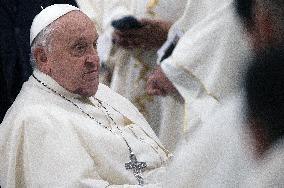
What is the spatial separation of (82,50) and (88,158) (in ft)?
1.75

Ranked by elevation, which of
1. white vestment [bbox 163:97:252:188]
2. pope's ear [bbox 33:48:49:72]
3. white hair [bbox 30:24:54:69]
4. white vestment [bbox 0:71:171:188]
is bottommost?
white vestment [bbox 0:71:171:188]

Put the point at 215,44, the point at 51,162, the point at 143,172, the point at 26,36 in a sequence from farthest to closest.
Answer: the point at 26,36
the point at 215,44
the point at 143,172
the point at 51,162

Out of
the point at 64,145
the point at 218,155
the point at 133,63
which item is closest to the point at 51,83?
the point at 64,145

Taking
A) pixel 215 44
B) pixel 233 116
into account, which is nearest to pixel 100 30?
pixel 215 44

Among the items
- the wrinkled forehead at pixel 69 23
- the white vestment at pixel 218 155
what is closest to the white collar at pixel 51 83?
the wrinkled forehead at pixel 69 23

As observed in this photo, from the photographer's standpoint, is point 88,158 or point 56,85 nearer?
point 88,158

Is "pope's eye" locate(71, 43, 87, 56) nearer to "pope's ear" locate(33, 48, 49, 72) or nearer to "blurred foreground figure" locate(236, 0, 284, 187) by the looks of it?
"pope's ear" locate(33, 48, 49, 72)

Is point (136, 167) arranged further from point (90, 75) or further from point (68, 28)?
point (68, 28)

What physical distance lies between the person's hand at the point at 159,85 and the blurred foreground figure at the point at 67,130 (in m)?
0.39

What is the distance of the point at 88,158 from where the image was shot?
100 inches

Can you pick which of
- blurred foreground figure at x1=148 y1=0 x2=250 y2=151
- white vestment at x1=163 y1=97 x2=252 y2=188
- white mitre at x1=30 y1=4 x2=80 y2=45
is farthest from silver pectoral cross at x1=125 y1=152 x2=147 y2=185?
white vestment at x1=163 y1=97 x2=252 y2=188

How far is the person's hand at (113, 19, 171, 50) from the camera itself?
3.50m

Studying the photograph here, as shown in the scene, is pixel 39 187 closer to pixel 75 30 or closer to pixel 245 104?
pixel 75 30

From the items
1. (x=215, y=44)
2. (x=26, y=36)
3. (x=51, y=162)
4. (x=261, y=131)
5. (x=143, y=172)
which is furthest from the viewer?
(x=26, y=36)
